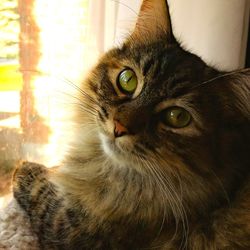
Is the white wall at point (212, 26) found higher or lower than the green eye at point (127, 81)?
higher

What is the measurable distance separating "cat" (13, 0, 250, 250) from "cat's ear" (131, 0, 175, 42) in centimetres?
3

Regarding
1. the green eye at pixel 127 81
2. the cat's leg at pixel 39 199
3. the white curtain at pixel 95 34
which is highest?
the white curtain at pixel 95 34

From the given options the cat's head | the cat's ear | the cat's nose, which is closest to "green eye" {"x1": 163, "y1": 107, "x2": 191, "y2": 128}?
the cat's head

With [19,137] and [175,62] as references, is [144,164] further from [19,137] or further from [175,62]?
[19,137]

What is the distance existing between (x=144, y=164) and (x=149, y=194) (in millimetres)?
112

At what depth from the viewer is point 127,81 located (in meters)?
1.22

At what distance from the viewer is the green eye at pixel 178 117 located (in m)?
1.15

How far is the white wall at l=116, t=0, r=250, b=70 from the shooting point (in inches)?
67.5

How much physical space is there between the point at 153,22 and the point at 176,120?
1.14 ft

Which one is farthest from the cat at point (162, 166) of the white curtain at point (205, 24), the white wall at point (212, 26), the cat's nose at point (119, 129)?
the white wall at point (212, 26)

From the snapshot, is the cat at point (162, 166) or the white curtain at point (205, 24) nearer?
the cat at point (162, 166)

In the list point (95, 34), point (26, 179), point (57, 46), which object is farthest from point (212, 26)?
point (26, 179)

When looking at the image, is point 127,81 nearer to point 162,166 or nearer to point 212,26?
point 162,166

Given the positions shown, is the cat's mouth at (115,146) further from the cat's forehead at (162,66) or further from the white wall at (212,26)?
the white wall at (212,26)
